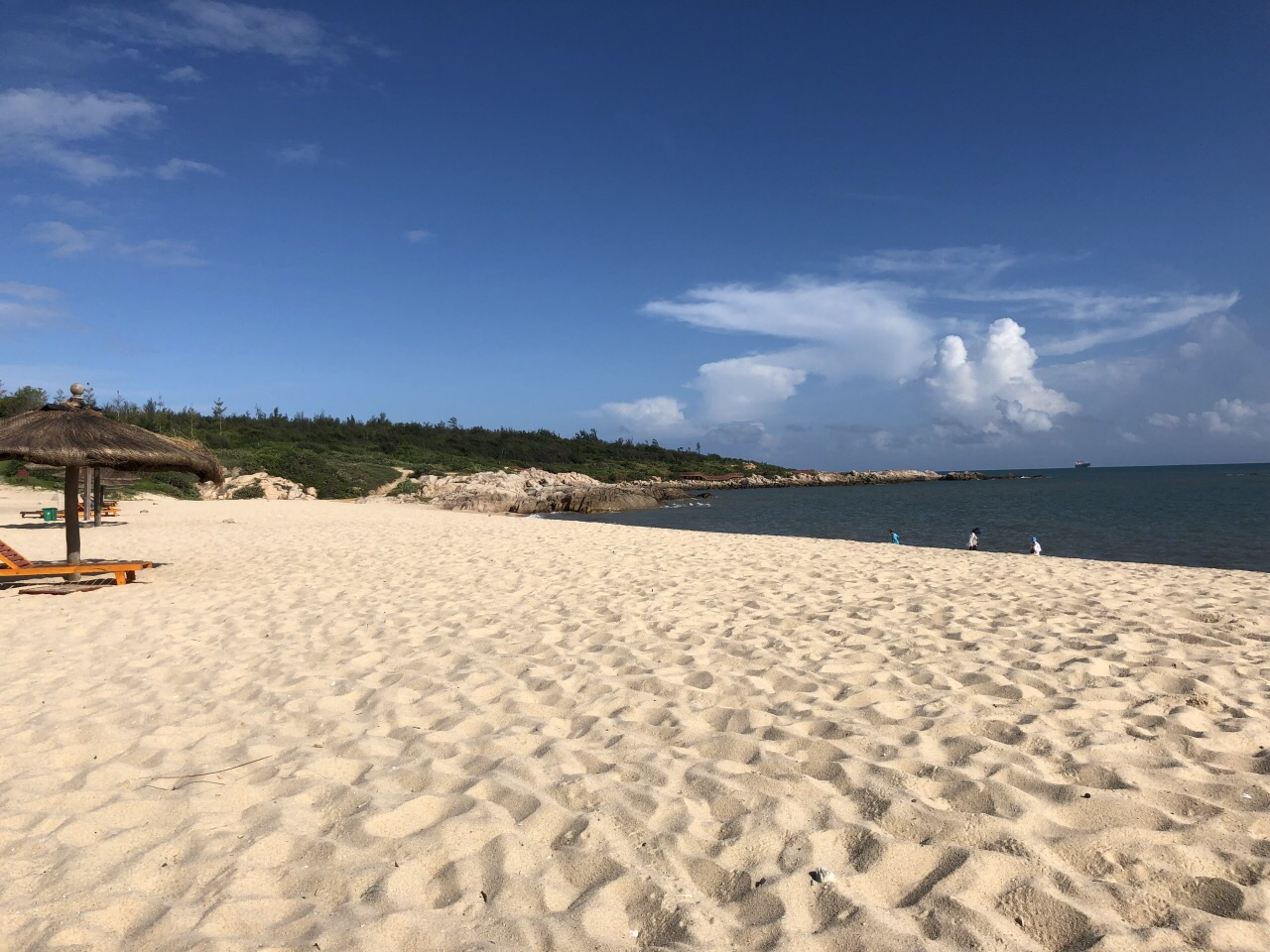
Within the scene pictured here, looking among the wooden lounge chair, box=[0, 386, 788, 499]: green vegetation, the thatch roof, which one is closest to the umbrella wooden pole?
the wooden lounge chair

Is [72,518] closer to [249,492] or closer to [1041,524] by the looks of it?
[249,492]

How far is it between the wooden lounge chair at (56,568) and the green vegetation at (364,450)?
16.7 m

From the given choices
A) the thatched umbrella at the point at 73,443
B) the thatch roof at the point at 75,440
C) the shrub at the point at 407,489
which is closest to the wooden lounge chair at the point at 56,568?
the thatched umbrella at the point at 73,443

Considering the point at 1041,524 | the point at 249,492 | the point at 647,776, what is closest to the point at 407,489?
the point at 249,492

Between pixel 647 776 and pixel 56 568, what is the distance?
815 cm

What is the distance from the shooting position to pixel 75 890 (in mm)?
2258

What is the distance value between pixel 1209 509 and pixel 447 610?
36377 millimetres

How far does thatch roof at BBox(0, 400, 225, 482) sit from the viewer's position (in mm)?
7676

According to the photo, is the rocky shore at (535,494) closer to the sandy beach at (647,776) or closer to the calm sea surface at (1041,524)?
the calm sea surface at (1041,524)

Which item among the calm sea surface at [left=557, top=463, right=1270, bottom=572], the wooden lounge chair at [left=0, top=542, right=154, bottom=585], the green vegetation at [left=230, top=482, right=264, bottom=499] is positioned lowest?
the calm sea surface at [left=557, top=463, right=1270, bottom=572]

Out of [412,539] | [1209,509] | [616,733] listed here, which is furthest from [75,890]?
[1209,509]

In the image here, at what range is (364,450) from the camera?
4659 centimetres

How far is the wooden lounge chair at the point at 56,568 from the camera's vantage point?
299 inches

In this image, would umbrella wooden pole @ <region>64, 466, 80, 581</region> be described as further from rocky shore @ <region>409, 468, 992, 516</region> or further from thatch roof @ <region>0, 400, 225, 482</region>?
rocky shore @ <region>409, 468, 992, 516</region>
